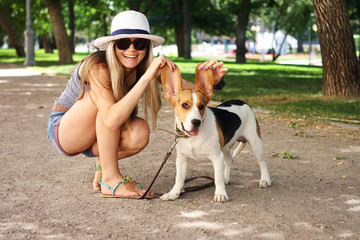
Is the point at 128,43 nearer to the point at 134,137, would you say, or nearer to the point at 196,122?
the point at 134,137

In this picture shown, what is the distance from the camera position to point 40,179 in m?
5.13

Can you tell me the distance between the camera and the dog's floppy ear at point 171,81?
158 inches

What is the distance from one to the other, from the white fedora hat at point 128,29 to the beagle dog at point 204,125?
1.47 feet

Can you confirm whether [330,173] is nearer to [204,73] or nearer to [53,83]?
[204,73]

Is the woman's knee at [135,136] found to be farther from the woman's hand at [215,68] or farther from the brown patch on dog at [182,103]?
the woman's hand at [215,68]

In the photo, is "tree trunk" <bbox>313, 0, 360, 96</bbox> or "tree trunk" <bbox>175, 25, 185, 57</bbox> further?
"tree trunk" <bbox>175, 25, 185, 57</bbox>

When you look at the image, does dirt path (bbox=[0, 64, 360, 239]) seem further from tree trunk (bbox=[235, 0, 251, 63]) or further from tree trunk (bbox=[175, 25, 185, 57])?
tree trunk (bbox=[175, 25, 185, 57])

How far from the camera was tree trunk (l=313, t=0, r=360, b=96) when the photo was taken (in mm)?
10812

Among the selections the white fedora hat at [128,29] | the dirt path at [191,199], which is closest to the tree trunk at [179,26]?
the dirt path at [191,199]

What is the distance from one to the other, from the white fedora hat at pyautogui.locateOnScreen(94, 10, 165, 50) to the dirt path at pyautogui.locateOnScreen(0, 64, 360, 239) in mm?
1350

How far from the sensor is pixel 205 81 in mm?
4160

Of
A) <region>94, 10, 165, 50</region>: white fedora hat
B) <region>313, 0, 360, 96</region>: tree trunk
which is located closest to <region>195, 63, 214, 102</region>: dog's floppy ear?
<region>94, 10, 165, 50</region>: white fedora hat

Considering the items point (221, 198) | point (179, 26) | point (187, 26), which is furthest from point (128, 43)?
point (179, 26)

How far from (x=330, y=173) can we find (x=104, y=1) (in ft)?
90.4
